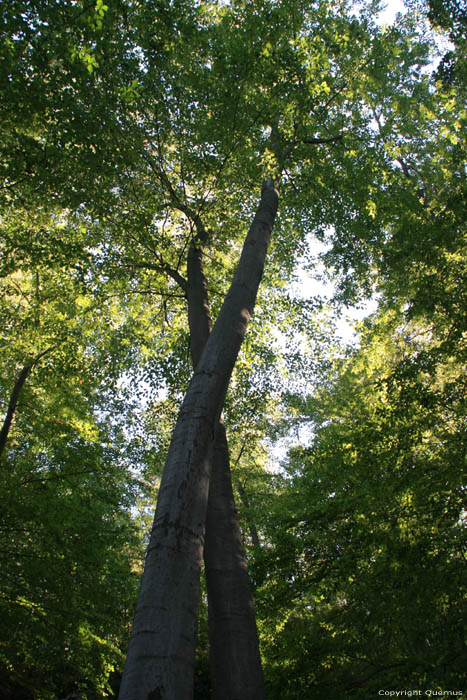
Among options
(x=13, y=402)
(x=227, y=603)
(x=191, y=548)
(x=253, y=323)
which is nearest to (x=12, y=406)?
(x=13, y=402)

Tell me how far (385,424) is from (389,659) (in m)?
2.73

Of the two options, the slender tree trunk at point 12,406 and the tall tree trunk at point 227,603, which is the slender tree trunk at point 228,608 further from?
the slender tree trunk at point 12,406

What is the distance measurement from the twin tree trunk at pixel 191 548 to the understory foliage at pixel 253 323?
5.22 feet

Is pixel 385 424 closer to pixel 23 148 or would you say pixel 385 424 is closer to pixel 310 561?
pixel 310 561

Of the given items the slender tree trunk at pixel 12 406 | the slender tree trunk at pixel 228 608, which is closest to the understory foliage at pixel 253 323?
the slender tree trunk at pixel 12 406

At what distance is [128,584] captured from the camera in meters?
7.79

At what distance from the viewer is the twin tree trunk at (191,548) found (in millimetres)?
2312

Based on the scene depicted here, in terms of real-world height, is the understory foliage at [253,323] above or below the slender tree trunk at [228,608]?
above

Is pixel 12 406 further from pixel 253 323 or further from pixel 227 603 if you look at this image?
pixel 227 603

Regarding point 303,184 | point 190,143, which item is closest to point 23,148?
point 190,143

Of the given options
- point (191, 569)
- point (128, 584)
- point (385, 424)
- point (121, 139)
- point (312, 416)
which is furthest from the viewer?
point (312, 416)

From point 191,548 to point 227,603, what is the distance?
145 centimetres

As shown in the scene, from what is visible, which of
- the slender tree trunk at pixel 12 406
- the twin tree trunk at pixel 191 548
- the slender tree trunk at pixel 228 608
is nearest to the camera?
the twin tree trunk at pixel 191 548

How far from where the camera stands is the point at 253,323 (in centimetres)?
998
